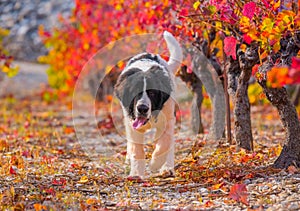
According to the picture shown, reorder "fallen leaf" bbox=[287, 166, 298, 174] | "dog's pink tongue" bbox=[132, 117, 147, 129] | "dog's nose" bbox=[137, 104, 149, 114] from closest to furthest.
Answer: "fallen leaf" bbox=[287, 166, 298, 174], "dog's nose" bbox=[137, 104, 149, 114], "dog's pink tongue" bbox=[132, 117, 147, 129]

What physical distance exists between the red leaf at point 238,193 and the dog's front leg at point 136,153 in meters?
1.37

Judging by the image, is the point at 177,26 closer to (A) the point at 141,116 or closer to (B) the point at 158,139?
(B) the point at 158,139

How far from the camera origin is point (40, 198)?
15.0 feet

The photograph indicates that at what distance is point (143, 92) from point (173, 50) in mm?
1191

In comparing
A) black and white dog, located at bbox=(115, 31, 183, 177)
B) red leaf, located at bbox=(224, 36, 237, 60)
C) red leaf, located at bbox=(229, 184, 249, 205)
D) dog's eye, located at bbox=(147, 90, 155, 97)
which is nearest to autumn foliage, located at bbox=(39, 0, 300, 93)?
red leaf, located at bbox=(224, 36, 237, 60)

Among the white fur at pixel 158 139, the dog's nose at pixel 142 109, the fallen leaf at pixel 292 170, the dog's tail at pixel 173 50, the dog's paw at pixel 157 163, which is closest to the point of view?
the fallen leaf at pixel 292 170

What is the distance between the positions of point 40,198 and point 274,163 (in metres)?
2.12

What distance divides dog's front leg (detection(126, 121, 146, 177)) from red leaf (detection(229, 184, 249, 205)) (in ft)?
4.50

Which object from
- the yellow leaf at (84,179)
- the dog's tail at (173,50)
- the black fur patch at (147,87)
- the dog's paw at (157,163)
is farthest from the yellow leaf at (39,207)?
the dog's tail at (173,50)

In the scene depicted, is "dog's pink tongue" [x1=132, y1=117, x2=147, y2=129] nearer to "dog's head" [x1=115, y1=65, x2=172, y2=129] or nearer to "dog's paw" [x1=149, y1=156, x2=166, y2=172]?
"dog's head" [x1=115, y1=65, x2=172, y2=129]

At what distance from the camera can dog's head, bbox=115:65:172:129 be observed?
5.29m

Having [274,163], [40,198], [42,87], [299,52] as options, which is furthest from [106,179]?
[42,87]

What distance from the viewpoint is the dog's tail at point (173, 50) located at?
6309mm

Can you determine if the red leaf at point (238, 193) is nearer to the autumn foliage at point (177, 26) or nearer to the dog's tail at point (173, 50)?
the autumn foliage at point (177, 26)
